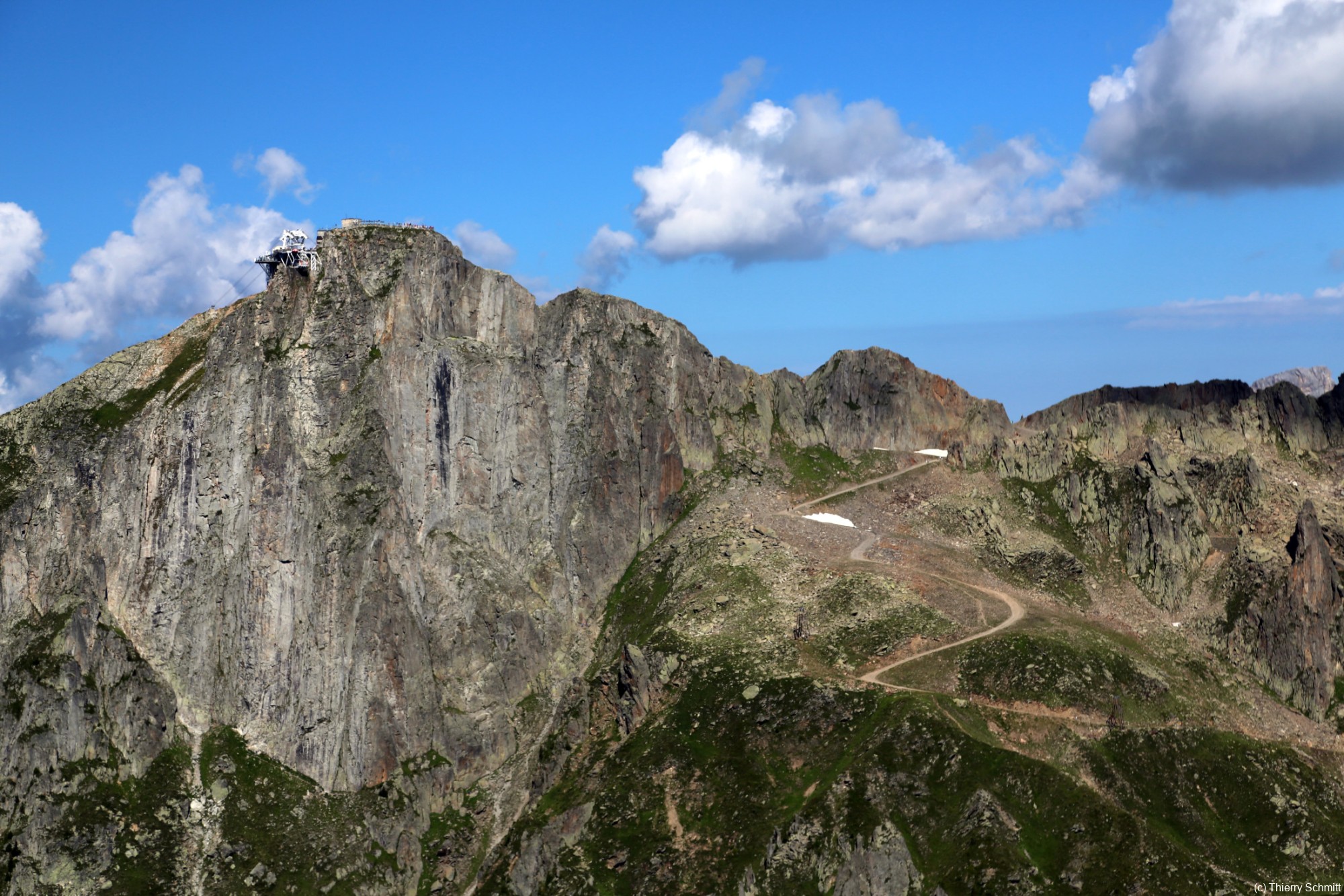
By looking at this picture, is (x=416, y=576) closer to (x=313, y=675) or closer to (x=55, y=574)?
(x=313, y=675)

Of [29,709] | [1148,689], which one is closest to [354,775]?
[29,709]

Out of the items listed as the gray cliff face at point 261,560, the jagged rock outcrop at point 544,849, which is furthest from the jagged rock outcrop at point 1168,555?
the gray cliff face at point 261,560

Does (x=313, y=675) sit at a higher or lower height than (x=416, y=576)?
lower

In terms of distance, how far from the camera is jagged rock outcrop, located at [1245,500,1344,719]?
178 m

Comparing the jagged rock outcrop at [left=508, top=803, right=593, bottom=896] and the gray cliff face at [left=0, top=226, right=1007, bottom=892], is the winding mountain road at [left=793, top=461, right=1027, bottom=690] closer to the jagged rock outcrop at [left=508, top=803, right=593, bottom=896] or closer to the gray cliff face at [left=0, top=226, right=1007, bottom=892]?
the jagged rock outcrop at [left=508, top=803, right=593, bottom=896]

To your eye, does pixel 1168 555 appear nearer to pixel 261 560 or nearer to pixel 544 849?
pixel 544 849

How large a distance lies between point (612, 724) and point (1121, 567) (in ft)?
268

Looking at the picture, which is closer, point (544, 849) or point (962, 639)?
point (544, 849)

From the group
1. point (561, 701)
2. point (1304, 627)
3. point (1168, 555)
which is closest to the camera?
point (1304, 627)

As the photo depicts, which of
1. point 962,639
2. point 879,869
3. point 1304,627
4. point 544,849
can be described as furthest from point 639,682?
point 1304,627

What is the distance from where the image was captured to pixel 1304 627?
18125cm

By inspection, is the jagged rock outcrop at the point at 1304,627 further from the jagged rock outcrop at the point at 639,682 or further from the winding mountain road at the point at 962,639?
the jagged rock outcrop at the point at 639,682

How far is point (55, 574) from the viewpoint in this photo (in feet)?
617

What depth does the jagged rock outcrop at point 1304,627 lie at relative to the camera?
17762cm
